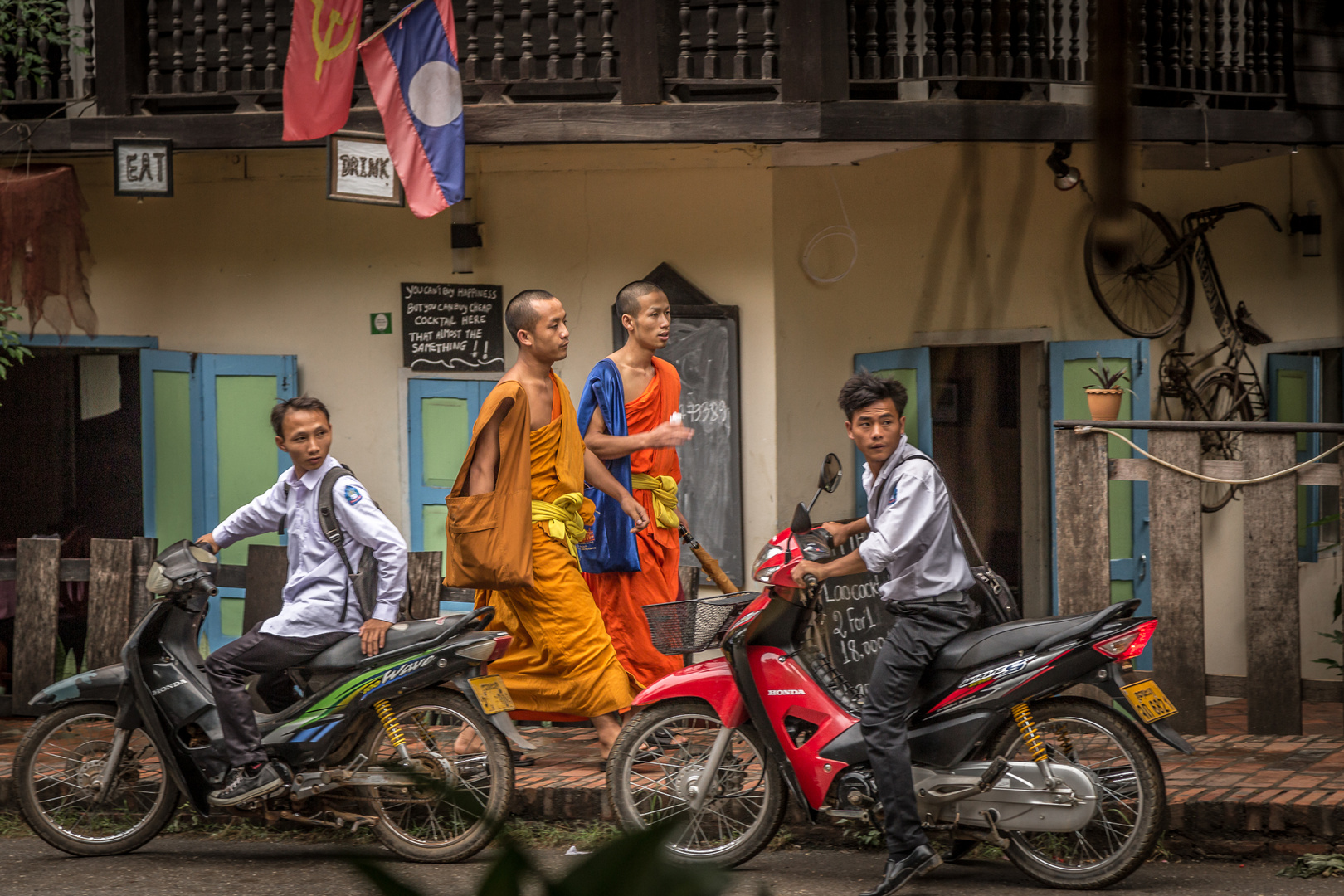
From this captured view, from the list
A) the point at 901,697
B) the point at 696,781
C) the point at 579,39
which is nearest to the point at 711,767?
the point at 696,781

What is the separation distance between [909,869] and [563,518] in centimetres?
209

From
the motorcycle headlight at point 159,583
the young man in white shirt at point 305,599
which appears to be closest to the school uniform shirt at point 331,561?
the young man in white shirt at point 305,599

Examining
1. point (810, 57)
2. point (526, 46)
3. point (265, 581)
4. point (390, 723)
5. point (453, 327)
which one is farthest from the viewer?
point (453, 327)

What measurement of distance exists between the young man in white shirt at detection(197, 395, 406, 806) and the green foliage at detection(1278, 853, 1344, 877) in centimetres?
314

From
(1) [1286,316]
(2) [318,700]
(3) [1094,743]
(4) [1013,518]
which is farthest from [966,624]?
(1) [1286,316]

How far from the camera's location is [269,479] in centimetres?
847

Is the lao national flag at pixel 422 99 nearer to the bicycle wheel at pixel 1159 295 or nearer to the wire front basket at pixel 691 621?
the wire front basket at pixel 691 621

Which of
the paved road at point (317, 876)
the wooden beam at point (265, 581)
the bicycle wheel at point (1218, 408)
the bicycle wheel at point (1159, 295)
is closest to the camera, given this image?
the paved road at point (317, 876)

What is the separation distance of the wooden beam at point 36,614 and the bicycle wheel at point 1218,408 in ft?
21.0

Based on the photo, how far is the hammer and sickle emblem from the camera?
7.36 meters

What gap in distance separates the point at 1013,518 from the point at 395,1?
4450mm

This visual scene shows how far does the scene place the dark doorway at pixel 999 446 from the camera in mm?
7926

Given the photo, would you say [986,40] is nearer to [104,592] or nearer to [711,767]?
[711,767]

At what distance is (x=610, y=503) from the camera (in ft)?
20.8
